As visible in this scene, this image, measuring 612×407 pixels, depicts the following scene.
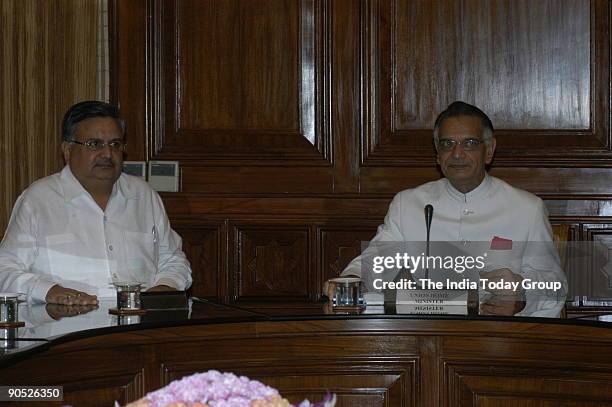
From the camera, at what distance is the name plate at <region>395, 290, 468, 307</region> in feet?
10.3

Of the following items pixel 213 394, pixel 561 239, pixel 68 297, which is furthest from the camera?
pixel 561 239

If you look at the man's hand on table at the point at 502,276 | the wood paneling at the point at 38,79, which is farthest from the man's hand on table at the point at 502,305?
the wood paneling at the point at 38,79

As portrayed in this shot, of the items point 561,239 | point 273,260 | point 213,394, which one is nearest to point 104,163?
point 273,260

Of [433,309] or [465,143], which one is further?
[465,143]

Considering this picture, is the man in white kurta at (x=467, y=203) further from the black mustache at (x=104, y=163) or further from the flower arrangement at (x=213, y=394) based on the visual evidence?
the flower arrangement at (x=213, y=394)

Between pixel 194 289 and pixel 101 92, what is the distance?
3.52 feet

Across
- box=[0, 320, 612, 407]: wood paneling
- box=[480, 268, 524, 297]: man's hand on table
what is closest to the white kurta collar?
box=[0, 320, 612, 407]: wood paneling

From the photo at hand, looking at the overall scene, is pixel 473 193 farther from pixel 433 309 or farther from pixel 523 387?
pixel 523 387

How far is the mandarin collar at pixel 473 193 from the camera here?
4.00 meters

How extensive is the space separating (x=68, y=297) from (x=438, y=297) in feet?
3.82

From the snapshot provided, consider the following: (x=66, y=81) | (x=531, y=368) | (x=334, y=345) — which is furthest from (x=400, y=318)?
(x=66, y=81)

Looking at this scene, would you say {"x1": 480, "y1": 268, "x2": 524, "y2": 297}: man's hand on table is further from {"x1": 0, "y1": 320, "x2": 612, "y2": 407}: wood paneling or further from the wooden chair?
the wooden chair

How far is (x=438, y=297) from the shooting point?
10.3 feet

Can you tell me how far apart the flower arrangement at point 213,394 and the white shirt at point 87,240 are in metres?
2.47
